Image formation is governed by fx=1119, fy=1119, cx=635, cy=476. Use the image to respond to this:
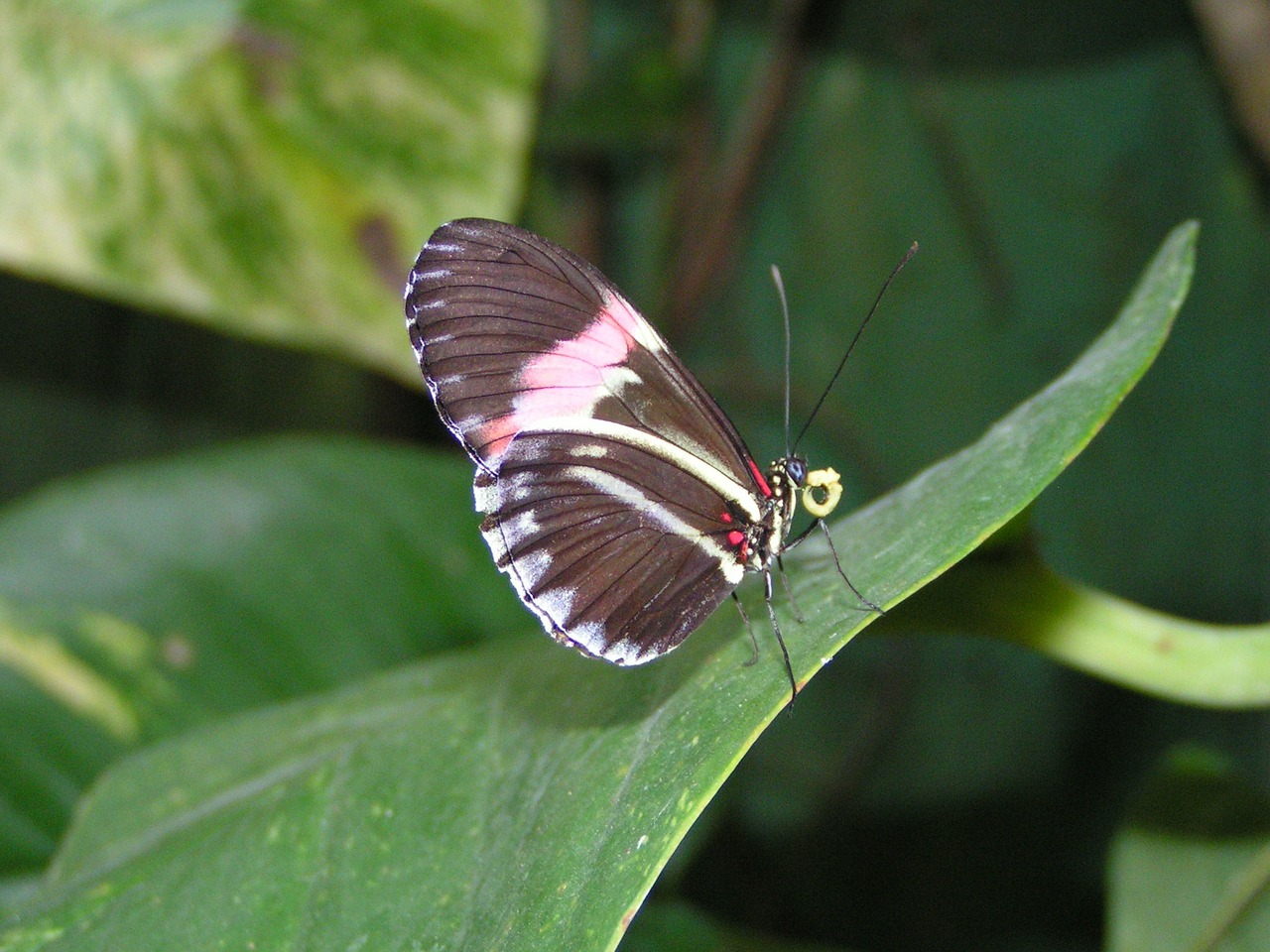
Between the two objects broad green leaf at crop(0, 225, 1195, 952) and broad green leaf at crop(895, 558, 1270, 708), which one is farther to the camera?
broad green leaf at crop(895, 558, 1270, 708)

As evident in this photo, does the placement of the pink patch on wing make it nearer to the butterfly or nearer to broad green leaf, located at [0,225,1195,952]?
the butterfly

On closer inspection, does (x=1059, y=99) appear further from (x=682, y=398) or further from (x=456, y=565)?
(x=682, y=398)

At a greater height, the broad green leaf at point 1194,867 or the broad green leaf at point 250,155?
the broad green leaf at point 250,155

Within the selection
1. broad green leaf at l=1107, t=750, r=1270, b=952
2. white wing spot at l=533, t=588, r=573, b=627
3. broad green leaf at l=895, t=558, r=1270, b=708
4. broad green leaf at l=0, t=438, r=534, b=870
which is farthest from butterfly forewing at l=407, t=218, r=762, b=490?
broad green leaf at l=0, t=438, r=534, b=870

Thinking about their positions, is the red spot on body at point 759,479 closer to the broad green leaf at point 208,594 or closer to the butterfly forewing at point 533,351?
the butterfly forewing at point 533,351

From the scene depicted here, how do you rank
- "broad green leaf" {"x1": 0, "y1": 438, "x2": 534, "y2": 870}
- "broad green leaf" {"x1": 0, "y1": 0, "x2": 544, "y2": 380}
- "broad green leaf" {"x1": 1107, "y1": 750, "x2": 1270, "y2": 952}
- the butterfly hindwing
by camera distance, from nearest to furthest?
1. the butterfly hindwing
2. "broad green leaf" {"x1": 1107, "y1": 750, "x2": 1270, "y2": 952}
3. "broad green leaf" {"x1": 0, "y1": 0, "x2": 544, "y2": 380}
4. "broad green leaf" {"x1": 0, "y1": 438, "x2": 534, "y2": 870}

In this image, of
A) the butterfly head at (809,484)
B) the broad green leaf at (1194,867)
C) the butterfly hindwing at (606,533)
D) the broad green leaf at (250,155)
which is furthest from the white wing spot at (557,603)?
the broad green leaf at (1194,867)

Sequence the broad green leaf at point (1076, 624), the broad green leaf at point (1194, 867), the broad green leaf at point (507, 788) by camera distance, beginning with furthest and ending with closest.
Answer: the broad green leaf at point (1194, 867)
the broad green leaf at point (1076, 624)
the broad green leaf at point (507, 788)
